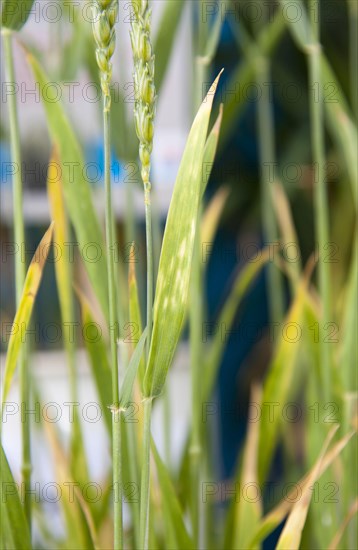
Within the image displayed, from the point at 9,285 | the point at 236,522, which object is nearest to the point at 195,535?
the point at 236,522

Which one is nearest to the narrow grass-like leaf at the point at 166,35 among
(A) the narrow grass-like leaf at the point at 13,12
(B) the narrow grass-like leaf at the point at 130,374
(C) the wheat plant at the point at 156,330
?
(C) the wheat plant at the point at 156,330

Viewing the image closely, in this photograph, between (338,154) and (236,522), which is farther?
(338,154)

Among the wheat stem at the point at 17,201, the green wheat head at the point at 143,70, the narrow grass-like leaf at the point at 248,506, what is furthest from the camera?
the narrow grass-like leaf at the point at 248,506

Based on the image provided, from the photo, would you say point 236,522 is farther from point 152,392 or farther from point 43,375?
point 43,375

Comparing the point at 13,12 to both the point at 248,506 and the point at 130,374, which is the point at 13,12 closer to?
the point at 130,374

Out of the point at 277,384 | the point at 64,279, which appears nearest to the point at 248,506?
the point at 277,384

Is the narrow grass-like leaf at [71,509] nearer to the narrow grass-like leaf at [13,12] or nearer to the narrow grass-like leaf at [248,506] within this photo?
the narrow grass-like leaf at [248,506]
